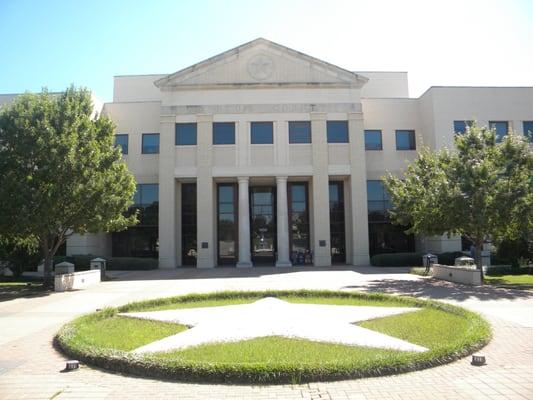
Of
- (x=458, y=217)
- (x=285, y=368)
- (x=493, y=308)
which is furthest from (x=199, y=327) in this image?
(x=458, y=217)

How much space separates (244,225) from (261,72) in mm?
11168

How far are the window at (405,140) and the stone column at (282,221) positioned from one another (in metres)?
9.77

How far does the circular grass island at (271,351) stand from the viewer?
6910 millimetres

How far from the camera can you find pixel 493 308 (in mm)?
13562

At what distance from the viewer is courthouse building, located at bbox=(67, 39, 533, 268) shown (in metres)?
33.6

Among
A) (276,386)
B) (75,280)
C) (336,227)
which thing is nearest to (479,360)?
(276,386)

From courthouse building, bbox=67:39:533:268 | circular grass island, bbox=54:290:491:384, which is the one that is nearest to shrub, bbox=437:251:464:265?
courthouse building, bbox=67:39:533:268

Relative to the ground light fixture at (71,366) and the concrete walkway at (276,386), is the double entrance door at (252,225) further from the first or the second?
the ground light fixture at (71,366)

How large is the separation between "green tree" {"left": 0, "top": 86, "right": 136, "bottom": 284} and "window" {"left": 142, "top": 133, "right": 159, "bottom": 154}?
14.2 m

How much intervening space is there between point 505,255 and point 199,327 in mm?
24872

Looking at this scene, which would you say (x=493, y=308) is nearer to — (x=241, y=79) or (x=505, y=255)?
(x=505, y=255)

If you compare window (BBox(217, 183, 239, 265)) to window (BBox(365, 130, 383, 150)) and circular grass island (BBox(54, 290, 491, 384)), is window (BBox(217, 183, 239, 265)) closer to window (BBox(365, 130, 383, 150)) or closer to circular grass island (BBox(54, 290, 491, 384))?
window (BBox(365, 130, 383, 150))

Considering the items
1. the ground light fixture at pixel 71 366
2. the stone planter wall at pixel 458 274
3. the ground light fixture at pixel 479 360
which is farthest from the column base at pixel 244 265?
the ground light fixture at pixel 479 360

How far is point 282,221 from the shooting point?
33.8m
